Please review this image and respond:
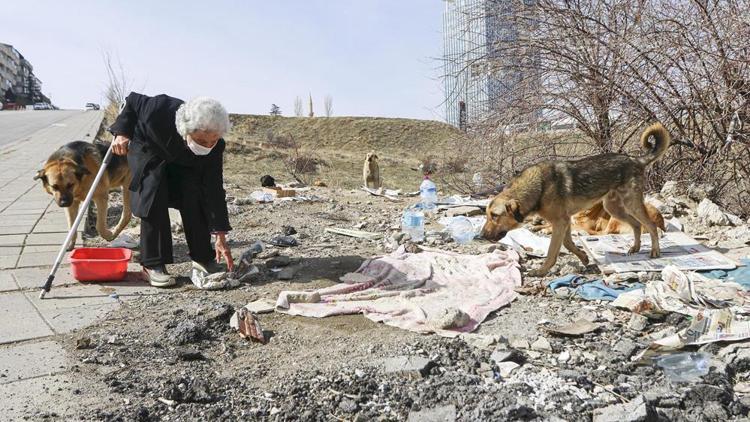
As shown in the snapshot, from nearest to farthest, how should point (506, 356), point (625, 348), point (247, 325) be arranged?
1. point (506, 356)
2. point (625, 348)
3. point (247, 325)

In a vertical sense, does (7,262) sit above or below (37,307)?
above

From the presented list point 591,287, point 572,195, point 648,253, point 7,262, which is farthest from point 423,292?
point 7,262

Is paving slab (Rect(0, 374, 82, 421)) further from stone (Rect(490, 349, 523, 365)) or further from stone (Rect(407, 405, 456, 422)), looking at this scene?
stone (Rect(490, 349, 523, 365))

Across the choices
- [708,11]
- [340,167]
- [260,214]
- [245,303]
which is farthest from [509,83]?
[340,167]

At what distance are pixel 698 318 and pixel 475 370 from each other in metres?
1.69

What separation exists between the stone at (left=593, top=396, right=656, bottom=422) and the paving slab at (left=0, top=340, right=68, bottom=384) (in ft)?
9.27

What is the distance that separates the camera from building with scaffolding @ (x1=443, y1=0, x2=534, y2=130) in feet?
28.4

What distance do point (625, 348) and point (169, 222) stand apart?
12.3ft

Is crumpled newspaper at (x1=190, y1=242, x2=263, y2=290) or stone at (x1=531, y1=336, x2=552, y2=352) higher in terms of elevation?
crumpled newspaper at (x1=190, y1=242, x2=263, y2=290)

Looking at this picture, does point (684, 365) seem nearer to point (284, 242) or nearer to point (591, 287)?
point (591, 287)

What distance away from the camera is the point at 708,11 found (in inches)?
276

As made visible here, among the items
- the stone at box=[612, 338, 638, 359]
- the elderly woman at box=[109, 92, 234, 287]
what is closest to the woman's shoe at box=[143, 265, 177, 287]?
the elderly woman at box=[109, 92, 234, 287]

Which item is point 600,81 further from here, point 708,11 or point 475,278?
point 475,278

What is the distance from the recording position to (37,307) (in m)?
4.21
